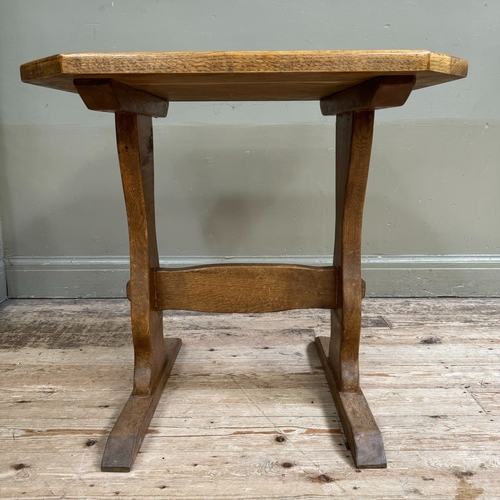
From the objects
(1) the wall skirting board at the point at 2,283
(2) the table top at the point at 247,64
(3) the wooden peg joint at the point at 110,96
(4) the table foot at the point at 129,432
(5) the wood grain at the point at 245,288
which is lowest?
(1) the wall skirting board at the point at 2,283

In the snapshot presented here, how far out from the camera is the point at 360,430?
1129mm

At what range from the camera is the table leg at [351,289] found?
44.3 inches

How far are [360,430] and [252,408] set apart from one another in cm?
32

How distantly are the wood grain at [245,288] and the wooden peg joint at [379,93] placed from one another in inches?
17.8

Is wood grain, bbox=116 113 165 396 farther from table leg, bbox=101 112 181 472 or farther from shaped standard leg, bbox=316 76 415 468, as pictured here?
shaped standard leg, bbox=316 76 415 468

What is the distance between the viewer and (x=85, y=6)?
2.02 m

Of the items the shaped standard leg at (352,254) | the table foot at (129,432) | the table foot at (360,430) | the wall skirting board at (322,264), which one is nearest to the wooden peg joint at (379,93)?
the shaped standard leg at (352,254)

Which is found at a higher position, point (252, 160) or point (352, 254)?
point (252, 160)

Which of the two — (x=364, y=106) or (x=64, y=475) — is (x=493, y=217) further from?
(x=64, y=475)

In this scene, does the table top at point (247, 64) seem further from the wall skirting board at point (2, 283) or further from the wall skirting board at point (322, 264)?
the wall skirting board at point (2, 283)

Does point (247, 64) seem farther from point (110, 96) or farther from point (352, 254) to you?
point (352, 254)

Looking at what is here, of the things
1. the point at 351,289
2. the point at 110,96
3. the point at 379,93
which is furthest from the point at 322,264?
the point at 110,96

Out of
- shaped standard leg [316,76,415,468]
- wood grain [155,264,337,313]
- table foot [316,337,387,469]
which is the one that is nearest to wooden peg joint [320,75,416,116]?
shaped standard leg [316,76,415,468]

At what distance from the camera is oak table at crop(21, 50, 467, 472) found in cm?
89
